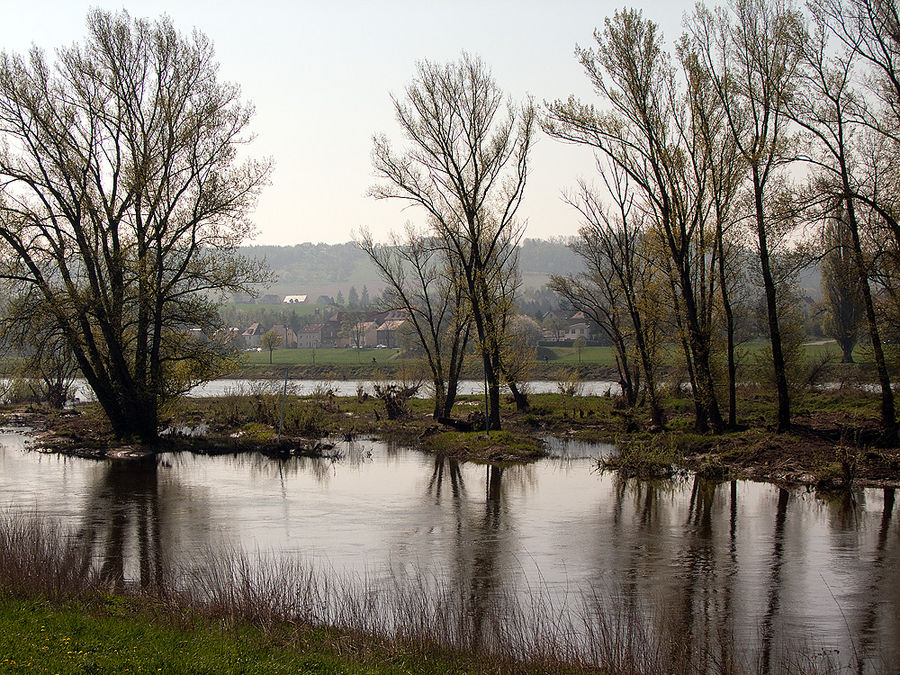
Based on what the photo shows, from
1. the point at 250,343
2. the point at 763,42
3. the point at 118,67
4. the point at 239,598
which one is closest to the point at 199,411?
the point at 118,67

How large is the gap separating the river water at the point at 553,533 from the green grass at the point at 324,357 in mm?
78442

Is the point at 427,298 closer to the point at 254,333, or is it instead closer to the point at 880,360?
the point at 880,360

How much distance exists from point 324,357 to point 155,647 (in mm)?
110409

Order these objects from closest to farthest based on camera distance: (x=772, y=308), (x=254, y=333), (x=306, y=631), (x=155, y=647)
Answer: (x=155, y=647) → (x=306, y=631) → (x=772, y=308) → (x=254, y=333)

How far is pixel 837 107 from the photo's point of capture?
25156 millimetres

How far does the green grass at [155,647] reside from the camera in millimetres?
7938

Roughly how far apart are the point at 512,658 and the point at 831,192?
2045 cm

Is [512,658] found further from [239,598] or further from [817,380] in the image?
[817,380]

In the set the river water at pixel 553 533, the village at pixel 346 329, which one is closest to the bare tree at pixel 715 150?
the river water at pixel 553 533

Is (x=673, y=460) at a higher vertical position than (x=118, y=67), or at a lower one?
lower

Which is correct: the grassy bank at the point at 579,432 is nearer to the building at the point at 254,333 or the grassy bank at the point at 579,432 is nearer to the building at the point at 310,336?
the building at the point at 310,336

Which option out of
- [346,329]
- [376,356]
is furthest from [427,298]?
[346,329]

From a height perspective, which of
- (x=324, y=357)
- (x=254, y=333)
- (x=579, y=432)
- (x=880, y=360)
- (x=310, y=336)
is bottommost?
(x=579, y=432)

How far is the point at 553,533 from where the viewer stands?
680 inches
